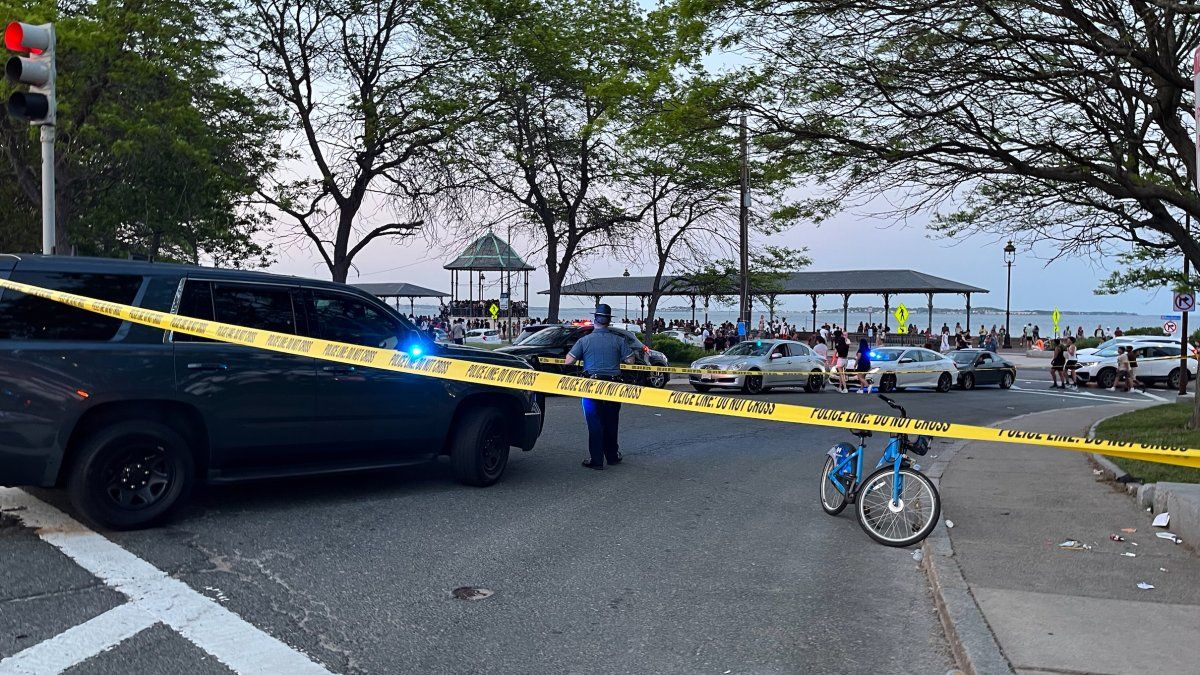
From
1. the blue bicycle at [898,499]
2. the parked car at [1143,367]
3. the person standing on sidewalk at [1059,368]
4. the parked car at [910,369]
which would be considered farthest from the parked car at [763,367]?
the blue bicycle at [898,499]

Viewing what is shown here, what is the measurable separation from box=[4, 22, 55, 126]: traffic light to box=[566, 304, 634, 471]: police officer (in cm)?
594

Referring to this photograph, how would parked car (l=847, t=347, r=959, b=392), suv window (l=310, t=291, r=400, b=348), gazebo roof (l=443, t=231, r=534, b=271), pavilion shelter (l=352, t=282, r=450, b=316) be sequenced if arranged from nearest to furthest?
suv window (l=310, t=291, r=400, b=348) → parked car (l=847, t=347, r=959, b=392) → gazebo roof (l=443, t=231, r=534, b=271) → pavilion shelter (l=352, t=282, r=450, b=316)

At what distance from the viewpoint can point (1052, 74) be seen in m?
11.1

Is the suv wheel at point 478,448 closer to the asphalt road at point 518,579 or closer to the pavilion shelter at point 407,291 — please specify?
the asphalt road at point 518,579

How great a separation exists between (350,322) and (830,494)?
15.4ft

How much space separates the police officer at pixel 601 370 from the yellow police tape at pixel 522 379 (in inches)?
104

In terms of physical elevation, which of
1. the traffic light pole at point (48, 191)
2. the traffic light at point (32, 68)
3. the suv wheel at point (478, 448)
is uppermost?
the traffic light at point (32, 68)

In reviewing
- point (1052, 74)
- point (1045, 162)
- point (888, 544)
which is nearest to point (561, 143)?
point (1045, 162)

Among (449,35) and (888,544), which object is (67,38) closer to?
(449,35)

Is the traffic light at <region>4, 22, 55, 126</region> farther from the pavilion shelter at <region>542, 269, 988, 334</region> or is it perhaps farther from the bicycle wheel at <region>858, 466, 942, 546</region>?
the pavilion shelter at <region>542, 269, 988, 334</region>

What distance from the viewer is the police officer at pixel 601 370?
1047 centimetres

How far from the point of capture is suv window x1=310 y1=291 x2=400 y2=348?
26.5 feet

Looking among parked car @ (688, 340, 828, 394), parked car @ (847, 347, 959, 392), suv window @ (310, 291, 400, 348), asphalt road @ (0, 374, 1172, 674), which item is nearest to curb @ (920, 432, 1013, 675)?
asphalt road @ (0, 374, 1172, 674)

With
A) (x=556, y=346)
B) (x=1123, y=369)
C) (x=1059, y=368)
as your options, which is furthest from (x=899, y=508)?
(x=1059, y=368)
